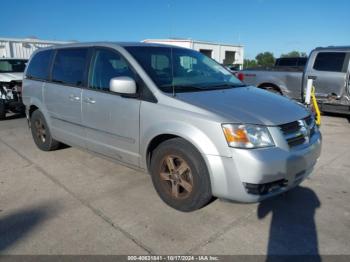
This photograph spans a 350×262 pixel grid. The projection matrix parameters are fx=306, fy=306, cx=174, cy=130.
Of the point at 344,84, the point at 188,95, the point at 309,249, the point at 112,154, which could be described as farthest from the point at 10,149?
the point at 344,84

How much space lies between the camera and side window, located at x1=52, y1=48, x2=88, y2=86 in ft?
13.8

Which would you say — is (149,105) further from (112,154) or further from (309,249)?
(309,249)

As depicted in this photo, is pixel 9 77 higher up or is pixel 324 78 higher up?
pixel 324 78

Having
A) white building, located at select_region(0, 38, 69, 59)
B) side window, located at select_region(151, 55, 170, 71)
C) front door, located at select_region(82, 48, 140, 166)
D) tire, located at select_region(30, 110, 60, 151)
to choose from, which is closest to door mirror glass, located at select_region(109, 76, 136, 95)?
front door, located at select_region(82, 48, 140, 166)

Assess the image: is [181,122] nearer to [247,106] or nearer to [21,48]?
[247,106]

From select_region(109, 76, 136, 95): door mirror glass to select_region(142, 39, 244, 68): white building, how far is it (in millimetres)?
24923

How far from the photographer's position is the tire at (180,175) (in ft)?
9.65

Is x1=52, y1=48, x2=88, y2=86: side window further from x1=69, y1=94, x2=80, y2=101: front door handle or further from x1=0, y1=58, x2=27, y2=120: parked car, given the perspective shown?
x1=0, y1=58, x2=27, y2=120: parked car

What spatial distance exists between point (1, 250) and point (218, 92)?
2.61 metres

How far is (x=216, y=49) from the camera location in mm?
37562

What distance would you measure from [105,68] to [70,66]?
877 millimetres

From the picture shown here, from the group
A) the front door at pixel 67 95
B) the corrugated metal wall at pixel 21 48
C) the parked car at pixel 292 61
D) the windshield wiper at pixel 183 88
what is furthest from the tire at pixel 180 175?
the corrugated metal wall at pixel 21 48

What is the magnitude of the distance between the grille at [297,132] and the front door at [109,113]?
61.5 inches

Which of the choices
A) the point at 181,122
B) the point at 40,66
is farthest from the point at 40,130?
the point at 181,122
